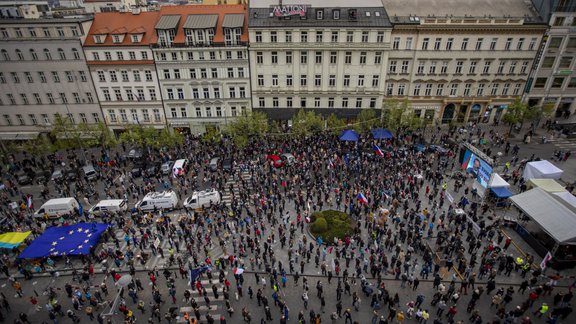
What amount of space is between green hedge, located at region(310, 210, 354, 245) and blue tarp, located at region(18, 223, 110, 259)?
20.0 metres

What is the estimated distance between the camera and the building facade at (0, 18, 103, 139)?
48469 mm

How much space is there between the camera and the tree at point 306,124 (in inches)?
1976

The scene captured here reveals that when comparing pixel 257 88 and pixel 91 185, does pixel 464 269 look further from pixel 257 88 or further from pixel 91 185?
pixel 91 185

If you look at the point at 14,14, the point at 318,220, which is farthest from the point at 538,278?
the point at 14,14

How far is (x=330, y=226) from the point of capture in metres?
33.7

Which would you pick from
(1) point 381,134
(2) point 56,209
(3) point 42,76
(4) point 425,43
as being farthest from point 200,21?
(4) point 425,43

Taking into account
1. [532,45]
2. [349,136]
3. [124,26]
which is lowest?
[349,136]

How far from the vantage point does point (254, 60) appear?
51.2m

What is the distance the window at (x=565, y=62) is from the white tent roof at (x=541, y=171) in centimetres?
2331

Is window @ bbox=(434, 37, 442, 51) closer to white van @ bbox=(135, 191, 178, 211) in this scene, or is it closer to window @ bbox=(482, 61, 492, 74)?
window @ bbox=(482, 61, 492, 74)

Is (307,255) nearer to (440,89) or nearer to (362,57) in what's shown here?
(362,57)

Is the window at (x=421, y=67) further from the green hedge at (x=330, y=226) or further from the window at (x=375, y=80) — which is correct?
the green hedge at (x=330, y=226)

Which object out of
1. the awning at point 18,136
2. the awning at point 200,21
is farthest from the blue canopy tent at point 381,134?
the awning at point 18,136

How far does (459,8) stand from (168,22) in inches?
1658
